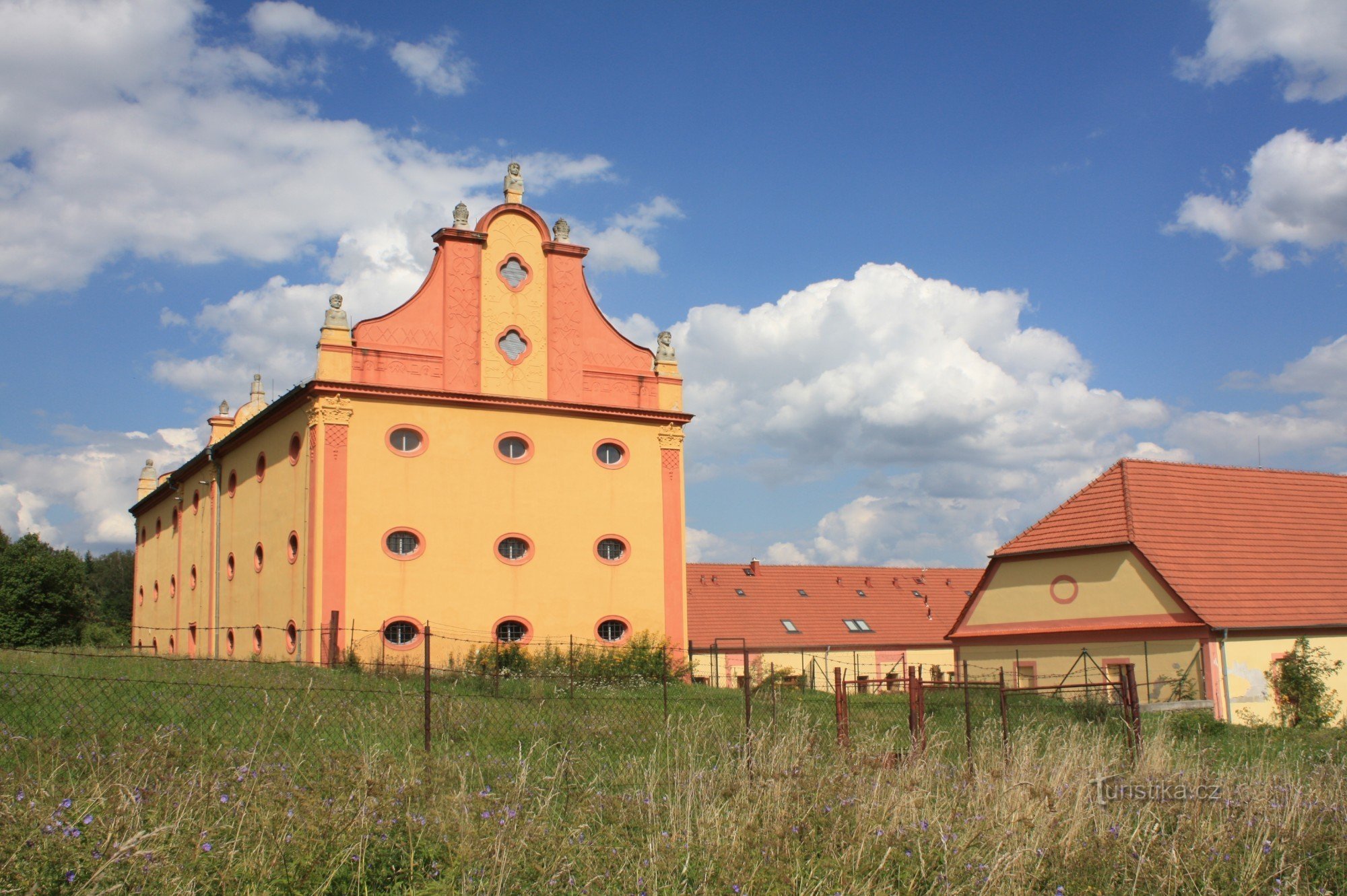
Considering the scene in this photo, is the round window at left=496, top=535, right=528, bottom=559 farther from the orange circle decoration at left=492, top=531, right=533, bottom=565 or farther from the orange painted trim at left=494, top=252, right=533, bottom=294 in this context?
the orange painted trim at left=494, top=252, right=533, bottom=294

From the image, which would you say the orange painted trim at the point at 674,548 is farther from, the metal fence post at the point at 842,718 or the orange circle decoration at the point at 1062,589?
the metal fence post at the point at 842,718

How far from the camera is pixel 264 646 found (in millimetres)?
26000

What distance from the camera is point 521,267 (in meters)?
26.6

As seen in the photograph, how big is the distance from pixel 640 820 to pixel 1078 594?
2187 centimetres

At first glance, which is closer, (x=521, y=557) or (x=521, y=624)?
(x=521, y=624)

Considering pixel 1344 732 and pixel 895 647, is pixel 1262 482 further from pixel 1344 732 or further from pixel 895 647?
pixel 895 647

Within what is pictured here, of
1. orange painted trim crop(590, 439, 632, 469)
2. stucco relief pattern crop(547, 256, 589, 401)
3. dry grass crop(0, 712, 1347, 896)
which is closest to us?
dry grass crop(0, 712, 1347, 896)

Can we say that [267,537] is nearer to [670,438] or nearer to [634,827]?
[670,438]

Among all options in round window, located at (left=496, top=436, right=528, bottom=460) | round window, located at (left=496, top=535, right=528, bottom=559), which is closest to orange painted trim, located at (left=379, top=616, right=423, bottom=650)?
round window, located at (left=496, top=535, right=528, bottom=559)

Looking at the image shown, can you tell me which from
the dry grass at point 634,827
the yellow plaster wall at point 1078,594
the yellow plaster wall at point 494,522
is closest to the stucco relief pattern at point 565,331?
the yellow plaster wall at point 494,522

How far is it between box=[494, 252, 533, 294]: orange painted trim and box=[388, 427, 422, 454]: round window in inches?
168

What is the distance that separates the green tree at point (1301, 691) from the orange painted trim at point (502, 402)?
48.6 feet

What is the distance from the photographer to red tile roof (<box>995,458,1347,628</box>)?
998 inches

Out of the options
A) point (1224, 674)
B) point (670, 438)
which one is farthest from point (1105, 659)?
point (670, 438)
